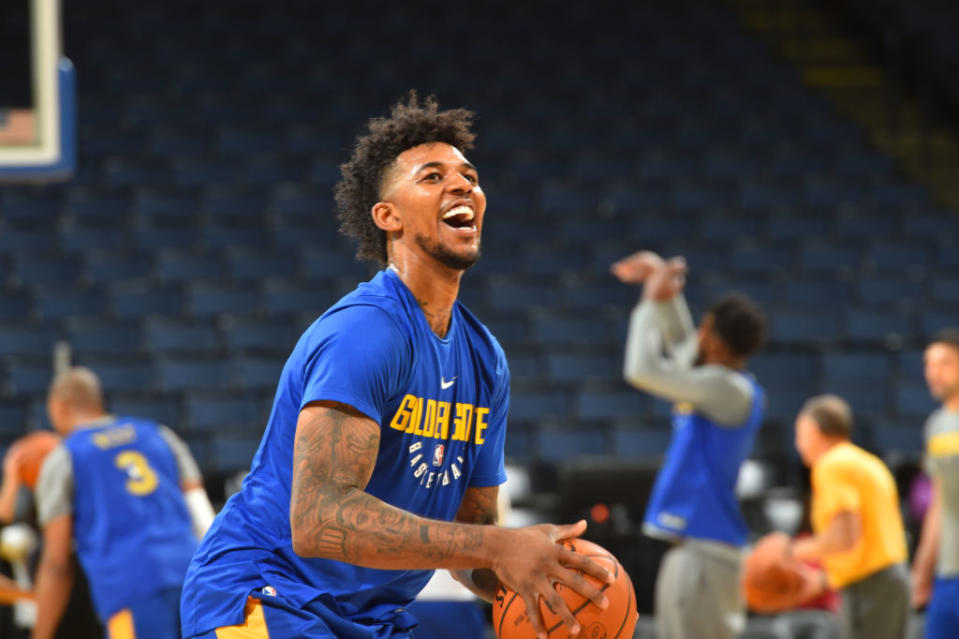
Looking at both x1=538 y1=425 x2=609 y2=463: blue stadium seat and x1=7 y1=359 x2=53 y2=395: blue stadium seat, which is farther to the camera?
x1=7 y1=359 x2=53 y2=395: blue stadium seat

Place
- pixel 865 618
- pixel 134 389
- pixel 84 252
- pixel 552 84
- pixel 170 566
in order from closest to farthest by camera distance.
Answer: pixel 170 566
pixel 865 618
pixel 134 389
pixel 84 252
pixel 552 84

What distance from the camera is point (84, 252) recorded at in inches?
391

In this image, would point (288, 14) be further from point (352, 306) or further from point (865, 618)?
point (352, 306)

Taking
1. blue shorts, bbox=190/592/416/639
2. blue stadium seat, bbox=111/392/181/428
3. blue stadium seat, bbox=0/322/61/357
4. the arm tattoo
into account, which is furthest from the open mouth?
blue stadium seat, bbox=0/322/61/357

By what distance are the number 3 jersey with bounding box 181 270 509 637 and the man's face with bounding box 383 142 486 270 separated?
11cm

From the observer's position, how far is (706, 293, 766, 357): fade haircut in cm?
526

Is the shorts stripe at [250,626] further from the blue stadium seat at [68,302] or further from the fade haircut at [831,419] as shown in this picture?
the blue stadium seat at [68,302]

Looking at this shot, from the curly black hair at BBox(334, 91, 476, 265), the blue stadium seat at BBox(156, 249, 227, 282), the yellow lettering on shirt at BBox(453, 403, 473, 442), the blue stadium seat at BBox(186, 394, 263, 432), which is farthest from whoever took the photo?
the blue stadium seat at BBox(156, 249, 227, 282)

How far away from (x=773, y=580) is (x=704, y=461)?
866 millimetres

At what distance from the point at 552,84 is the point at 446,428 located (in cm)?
1065

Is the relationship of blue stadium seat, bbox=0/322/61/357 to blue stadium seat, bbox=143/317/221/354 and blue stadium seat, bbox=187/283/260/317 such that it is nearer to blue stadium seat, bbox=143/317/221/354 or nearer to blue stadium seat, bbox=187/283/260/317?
blue stadium seat, bbox=143/317/221/354

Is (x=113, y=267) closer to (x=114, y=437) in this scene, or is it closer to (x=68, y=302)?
(x=68, y=302)

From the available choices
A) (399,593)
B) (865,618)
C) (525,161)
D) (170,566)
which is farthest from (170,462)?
(525,161)

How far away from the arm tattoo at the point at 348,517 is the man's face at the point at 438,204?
0.51m
